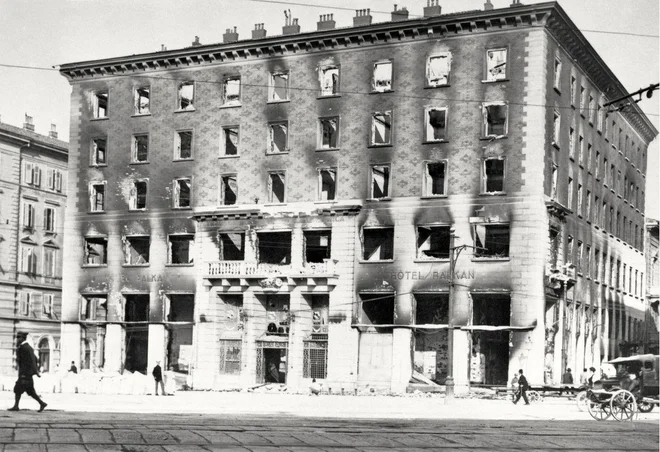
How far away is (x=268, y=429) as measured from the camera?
24.8 m

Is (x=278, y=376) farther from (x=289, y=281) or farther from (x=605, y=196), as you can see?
(x=605, y=196)

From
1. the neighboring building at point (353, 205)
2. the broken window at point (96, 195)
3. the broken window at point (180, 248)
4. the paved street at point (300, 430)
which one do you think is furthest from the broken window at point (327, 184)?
the paved street at point (300, 430)

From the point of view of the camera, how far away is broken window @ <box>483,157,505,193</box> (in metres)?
52.6

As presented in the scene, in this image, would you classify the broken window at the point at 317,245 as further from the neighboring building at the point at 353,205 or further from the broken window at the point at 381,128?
the broken window at the point at 381,128

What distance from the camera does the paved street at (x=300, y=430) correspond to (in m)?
20.6

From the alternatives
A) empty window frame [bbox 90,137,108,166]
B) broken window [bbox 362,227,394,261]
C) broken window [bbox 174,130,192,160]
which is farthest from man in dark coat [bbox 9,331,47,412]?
empty window frame [bbox 90,137,108,166]

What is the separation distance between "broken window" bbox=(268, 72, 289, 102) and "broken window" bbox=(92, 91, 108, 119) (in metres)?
10.5

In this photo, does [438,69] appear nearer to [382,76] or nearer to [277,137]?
[382,76]

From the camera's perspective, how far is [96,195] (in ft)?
204

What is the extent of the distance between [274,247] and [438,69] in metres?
12.4

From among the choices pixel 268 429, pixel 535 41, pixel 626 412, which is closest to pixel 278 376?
pixel 535 41

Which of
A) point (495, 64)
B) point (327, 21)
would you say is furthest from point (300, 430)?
point (327, 21)

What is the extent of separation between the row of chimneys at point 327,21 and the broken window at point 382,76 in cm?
221

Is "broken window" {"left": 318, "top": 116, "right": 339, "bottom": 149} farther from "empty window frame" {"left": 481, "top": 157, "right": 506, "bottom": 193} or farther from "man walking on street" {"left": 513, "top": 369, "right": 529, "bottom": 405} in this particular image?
"man walking on street" {"left": 513, "top": 369, "right": 529, "bottom": 405}
